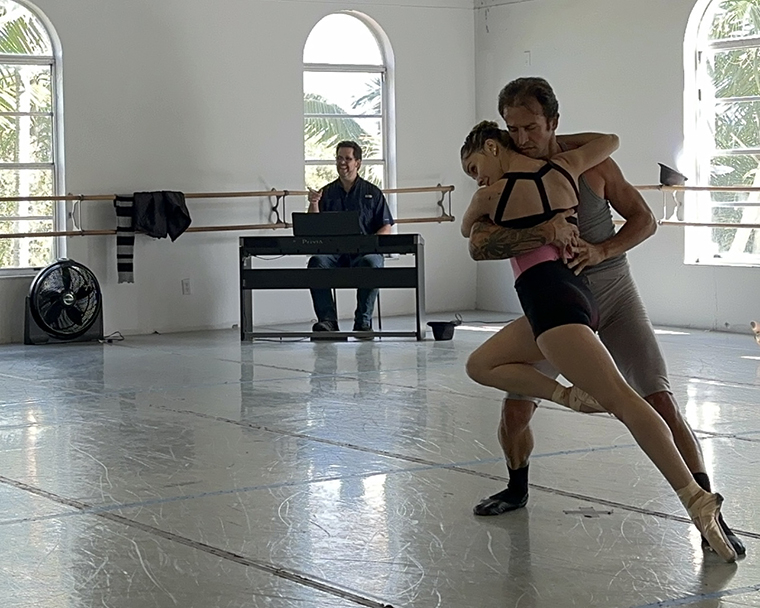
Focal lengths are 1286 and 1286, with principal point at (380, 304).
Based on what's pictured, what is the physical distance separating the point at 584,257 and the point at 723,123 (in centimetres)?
621

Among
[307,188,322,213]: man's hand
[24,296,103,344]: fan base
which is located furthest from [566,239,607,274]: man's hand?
[24,296,103,344]: fan base

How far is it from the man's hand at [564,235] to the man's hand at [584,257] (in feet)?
0.05

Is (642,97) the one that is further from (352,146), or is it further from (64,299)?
(64,299)

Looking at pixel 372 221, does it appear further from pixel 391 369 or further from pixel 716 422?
pixel 716 422

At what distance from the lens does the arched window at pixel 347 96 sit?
33.1 feet

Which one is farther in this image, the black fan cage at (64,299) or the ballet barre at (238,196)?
the ballet barre at (238,196)

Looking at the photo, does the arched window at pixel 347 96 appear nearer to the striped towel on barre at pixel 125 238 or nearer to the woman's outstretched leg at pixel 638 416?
the striped towel on barre at pixel 125 238

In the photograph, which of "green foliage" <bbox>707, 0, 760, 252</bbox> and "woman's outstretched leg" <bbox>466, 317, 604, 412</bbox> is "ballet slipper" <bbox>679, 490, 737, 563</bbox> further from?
"green foliage" <bbox>707, 0, 760, 252</bbox>

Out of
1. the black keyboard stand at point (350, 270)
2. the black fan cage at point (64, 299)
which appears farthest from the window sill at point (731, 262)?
the black fan cage at point (64, 299)

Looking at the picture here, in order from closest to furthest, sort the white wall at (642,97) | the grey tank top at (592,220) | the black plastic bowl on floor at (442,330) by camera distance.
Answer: the grey tank top at (592,220) < the black plastic bowl on floor at (442,330) < the white wall at (642,97)

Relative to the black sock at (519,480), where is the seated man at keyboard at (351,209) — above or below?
above

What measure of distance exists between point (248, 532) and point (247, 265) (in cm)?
541

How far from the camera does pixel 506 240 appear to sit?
3289 mm

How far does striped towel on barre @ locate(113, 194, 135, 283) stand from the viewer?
8.91 m
